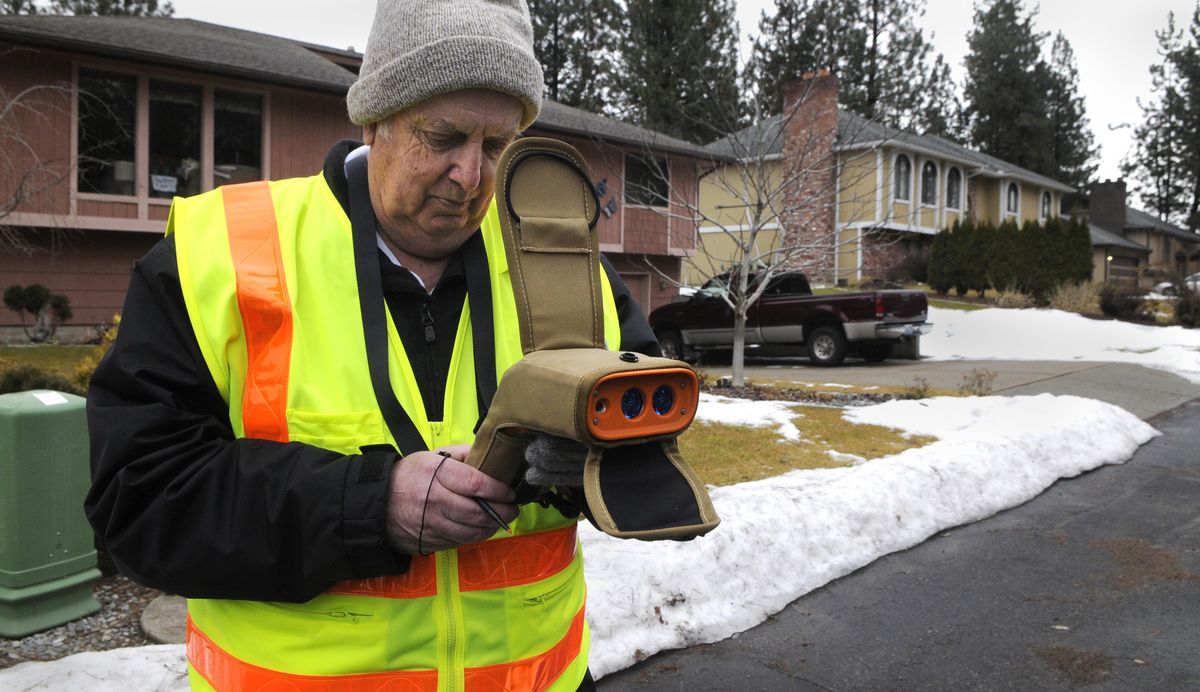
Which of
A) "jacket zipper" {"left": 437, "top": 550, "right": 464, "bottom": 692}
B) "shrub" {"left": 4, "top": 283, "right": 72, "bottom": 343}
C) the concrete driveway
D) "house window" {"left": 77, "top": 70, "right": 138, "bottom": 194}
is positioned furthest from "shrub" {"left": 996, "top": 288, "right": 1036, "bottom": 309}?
"jacket zipper" {"left": 437, "top": 550, "right": 464, "bottom": 692}

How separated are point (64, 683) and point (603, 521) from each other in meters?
3.01

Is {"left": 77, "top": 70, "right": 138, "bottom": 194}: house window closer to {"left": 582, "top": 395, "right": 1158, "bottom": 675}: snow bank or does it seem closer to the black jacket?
{"left": 582, "top": 395, "right": 1158, "bottom": 675}: snow bank

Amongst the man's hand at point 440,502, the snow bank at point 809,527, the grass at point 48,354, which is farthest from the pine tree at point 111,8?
the man's hand at point 440,502

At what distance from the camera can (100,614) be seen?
14.0 feet

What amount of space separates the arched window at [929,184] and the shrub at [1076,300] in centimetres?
886

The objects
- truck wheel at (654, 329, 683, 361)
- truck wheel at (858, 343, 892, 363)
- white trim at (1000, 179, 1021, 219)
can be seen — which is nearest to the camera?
truck wheel at (858, 343, 892, 363)

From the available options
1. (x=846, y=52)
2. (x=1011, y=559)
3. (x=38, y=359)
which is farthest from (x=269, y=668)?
(x=846, y=52)

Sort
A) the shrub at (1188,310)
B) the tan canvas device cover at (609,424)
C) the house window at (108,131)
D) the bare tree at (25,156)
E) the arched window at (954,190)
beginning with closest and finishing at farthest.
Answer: the tan canvas device cover at (609,424) < the bare tree at (25,156) < the house window at (108,131) < the shrub at (1188,310) < the arched window at (954,190)

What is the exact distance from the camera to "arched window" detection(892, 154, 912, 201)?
31812 millimetres

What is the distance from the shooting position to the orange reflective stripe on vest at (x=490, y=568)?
1.38m

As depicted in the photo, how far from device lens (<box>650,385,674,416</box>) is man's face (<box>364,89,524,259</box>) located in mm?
598

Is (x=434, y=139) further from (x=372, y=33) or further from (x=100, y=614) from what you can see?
(x=100, y=614)

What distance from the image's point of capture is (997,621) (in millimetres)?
4488

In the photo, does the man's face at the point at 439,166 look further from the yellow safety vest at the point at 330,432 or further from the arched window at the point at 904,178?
the arched window at the point at 904,178
